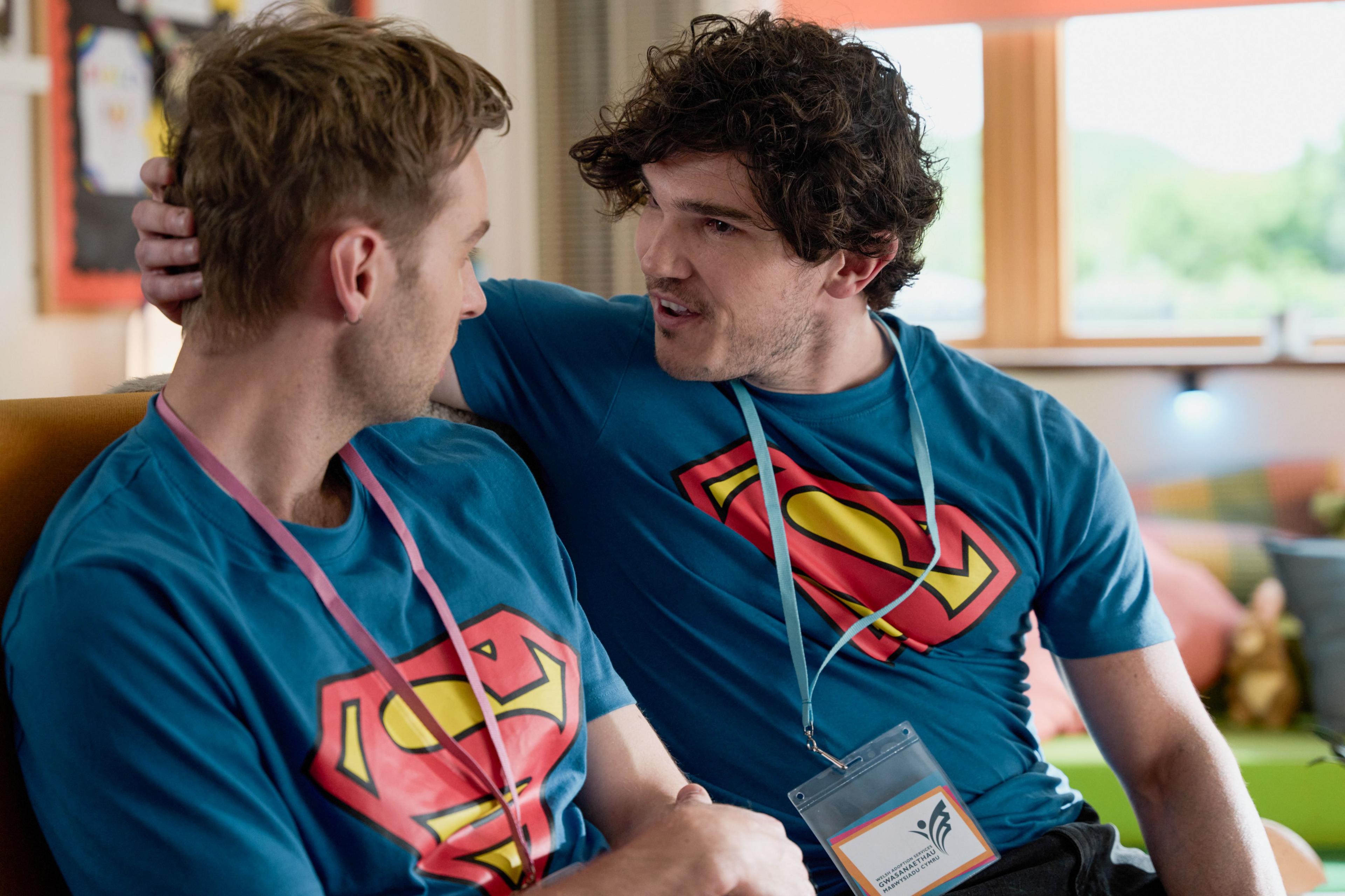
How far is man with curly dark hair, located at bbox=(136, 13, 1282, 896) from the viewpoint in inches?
56.5

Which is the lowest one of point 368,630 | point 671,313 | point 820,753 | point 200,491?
point 820,753

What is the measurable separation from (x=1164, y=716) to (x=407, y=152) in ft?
3.70

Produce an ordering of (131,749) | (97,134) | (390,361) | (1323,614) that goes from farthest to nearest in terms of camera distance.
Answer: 1. (1323,614)
2. (97,134)
3. (390,361)
4. (131,749)

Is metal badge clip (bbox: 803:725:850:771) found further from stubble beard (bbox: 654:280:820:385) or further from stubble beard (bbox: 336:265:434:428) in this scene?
stubble beard (bbox: 336:265:434:428)

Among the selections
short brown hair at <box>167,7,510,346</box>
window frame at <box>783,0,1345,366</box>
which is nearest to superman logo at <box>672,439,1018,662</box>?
short brown hair at <box>167,7,510,346</box>

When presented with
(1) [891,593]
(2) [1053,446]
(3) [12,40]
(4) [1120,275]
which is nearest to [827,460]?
(1) [891,593]

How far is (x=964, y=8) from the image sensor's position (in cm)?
355

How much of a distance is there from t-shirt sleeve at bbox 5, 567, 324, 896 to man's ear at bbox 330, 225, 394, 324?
0.29 m

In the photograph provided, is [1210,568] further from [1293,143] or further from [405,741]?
[405,741]

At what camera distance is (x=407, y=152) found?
3.31 ft

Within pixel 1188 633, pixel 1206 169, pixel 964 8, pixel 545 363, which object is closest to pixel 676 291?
pixel 545 363

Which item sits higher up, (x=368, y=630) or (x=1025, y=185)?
(x=1025, y=185)

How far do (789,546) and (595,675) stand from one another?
35 cm

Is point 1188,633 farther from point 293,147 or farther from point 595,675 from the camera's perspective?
point 293,147
